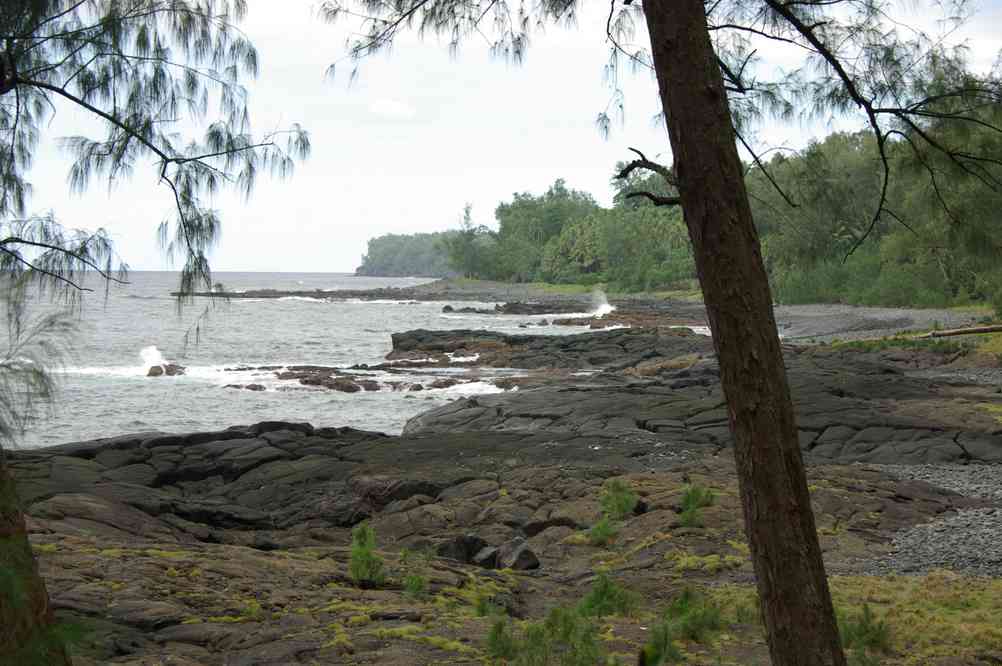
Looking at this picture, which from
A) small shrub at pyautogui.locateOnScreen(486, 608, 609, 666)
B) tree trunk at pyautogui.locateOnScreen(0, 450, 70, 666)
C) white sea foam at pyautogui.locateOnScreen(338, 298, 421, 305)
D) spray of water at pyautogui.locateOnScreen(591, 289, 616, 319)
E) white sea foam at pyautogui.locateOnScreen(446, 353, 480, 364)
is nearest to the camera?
tree trunk at pyautogui.locateOnScreen(0, 450, 70, 666)

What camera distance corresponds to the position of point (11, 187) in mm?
6230

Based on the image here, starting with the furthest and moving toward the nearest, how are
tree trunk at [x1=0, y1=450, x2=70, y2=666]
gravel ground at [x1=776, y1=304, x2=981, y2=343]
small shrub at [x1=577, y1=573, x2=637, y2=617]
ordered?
gravel ground at [x1=776, y1=304, x2=981, y2=343], small shrub at [x1=577, y1=573, x2=637, y2=617], tree trunk at [x1=0, y1=450, x2=70, y2=666]

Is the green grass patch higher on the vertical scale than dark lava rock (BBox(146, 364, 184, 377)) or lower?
higher

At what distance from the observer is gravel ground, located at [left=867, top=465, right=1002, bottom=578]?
26.2 ft

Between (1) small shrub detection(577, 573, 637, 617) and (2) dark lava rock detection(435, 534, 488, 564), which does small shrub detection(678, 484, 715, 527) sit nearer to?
(2) dark lava rock detection(435, 534, 488, 564)

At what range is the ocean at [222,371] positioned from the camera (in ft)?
76.4

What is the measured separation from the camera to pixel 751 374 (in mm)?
4141

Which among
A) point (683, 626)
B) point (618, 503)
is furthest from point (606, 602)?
point (618, 503)

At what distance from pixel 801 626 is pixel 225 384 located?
94.6ft

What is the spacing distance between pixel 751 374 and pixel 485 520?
6828 millimetres

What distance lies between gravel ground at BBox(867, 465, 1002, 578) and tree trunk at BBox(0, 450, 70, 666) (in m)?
6.61

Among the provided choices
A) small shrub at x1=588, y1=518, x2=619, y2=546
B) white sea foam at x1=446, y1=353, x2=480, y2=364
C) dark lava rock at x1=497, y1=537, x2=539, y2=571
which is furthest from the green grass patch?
white sea foam at x1=446, y1=353, x2=480, y2=364

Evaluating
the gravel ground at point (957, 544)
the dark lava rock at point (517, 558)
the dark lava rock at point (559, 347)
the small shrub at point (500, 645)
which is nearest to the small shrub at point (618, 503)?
the dark lava rock at point (517, 558)

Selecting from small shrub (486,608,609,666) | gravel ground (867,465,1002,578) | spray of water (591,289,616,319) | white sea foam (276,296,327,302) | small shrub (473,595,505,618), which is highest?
white sea foam (276,296,327,302)
